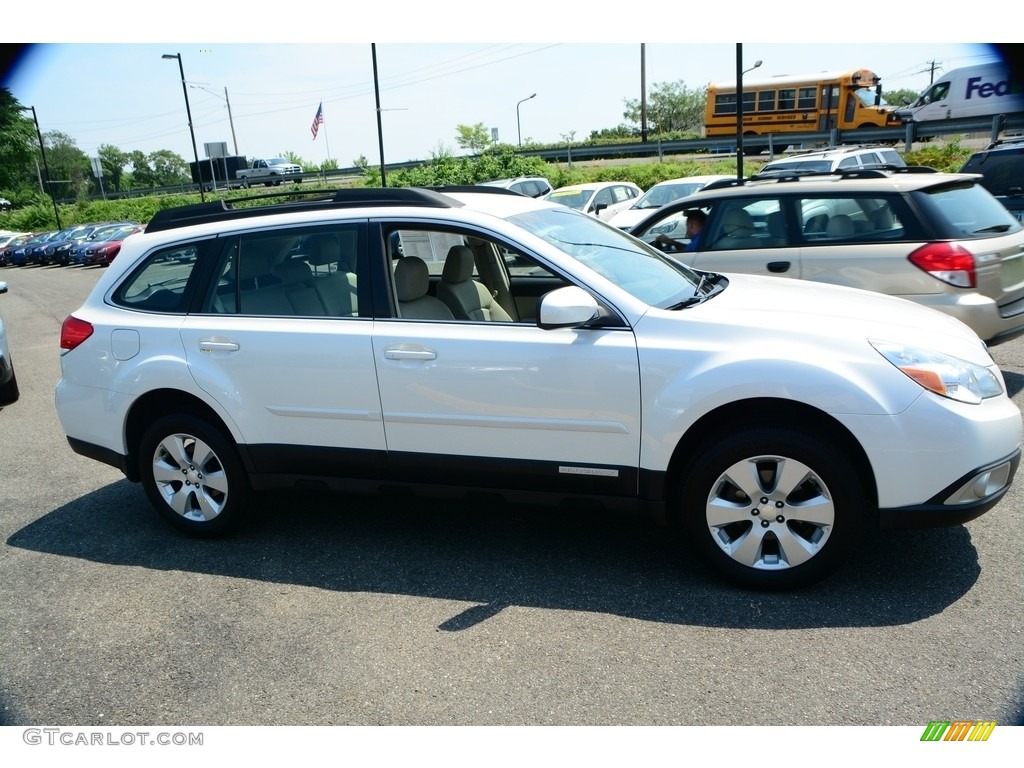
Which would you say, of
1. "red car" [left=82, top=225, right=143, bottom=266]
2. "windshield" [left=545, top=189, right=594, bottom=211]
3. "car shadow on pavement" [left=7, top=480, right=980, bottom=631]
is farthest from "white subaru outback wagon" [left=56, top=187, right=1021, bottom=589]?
"red car" [left=82, top=225, right=143, bottom=266]

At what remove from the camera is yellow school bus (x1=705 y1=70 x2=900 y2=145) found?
35.5m

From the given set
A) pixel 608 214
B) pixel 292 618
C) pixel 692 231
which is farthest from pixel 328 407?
pixel 608 214

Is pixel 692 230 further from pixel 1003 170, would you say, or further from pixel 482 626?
pixel 1003 170

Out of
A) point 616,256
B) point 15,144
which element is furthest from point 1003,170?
point 15,144

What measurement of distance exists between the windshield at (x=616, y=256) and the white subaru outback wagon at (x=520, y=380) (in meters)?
0.02

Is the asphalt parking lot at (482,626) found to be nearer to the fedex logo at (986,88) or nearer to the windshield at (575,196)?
the windshield at (575,196)

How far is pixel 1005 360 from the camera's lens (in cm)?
725

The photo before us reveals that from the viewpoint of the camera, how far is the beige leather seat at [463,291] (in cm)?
438

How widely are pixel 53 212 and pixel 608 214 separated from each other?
64.1 meters

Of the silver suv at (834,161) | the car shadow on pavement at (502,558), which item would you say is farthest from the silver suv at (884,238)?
the silver suv at (834,161)

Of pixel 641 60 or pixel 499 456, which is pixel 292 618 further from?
pixel 641 60

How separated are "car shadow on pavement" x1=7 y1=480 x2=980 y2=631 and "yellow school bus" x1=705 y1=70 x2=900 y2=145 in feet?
116

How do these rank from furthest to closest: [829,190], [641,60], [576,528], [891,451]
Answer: [641,60] < [829,190] < [576,528] < [891,451]

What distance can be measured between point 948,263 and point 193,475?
538cm
